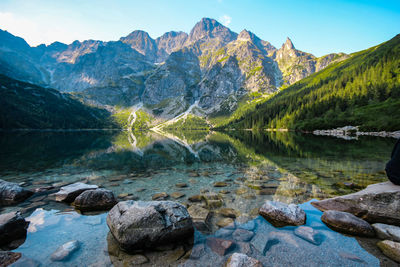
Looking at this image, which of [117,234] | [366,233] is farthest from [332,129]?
[117,234]

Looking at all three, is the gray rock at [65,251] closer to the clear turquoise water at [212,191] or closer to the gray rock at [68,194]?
the clear turquoise water at [212,191]

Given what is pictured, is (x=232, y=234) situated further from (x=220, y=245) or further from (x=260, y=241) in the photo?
(x=260, y=241)

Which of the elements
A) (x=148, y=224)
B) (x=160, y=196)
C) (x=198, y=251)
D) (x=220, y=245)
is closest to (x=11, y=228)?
(x=148, y=224)

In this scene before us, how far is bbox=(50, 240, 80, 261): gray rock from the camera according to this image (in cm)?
665

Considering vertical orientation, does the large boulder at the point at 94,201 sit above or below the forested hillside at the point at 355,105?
below

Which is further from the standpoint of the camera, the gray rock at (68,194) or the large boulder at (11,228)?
the gray rock at (68,194)

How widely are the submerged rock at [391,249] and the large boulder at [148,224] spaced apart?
7.50 m

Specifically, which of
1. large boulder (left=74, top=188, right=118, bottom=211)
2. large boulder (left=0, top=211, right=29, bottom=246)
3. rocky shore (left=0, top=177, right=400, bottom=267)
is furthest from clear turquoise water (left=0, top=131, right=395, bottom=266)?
large boulder (left=74, top=188, right=118, bottom=211)

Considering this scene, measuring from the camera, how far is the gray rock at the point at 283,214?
9133 mm

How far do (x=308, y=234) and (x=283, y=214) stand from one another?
4.76ft

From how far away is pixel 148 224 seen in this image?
741 centimetres

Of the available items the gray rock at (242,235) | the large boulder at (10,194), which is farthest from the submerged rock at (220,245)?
the large boulder at (10,194)

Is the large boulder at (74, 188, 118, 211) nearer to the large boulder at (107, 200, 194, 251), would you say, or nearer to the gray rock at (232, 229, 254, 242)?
the large boulder at (107, 200, 194, 251)

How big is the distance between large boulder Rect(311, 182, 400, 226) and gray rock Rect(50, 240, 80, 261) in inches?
510
